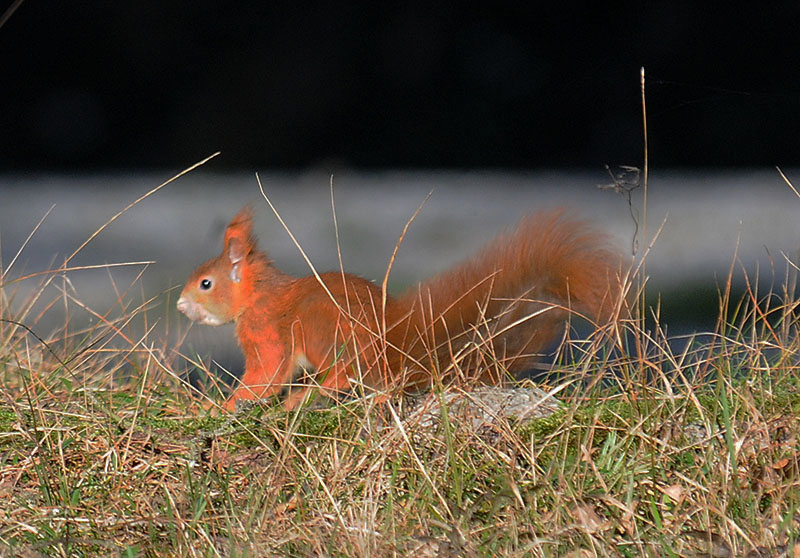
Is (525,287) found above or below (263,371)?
above

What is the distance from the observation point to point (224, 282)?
1.51m

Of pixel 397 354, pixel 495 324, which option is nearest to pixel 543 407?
pixel 495 324

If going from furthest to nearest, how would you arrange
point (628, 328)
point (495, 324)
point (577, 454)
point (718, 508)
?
point (495, 324) → point (628, 328) → point (577, 454) → point (718, 508)

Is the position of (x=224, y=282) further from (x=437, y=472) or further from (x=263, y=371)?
(x=437, y=472)

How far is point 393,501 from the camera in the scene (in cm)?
95

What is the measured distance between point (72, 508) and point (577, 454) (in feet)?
1.76

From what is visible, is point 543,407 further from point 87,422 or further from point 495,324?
point 87,422

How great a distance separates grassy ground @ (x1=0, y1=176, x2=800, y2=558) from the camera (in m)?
0.86

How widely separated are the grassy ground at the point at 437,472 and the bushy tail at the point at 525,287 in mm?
93

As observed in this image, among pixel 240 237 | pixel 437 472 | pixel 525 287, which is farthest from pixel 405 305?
pixel 437 472

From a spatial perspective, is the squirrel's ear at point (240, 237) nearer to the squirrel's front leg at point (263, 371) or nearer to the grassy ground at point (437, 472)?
the squirrel's front leg at point (263, 371)

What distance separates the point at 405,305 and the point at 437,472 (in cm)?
45

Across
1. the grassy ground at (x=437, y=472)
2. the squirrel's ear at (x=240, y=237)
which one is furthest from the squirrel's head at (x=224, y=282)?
the grassy ground at (x=437, y=472)

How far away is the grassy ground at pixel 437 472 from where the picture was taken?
2.81 ft
